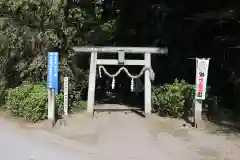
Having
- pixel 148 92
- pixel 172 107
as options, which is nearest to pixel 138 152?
pixel 172 107

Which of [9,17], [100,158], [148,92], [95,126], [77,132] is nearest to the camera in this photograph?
[100,158]

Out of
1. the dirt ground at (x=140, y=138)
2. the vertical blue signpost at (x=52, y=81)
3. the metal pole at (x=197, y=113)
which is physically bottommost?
the dirt ground at (x=140, y=138)

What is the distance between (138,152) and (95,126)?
3.49 metres

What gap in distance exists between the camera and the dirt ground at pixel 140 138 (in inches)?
401

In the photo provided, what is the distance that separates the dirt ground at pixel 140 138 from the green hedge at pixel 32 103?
49cm

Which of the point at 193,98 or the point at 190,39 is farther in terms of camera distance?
the point at 190,39

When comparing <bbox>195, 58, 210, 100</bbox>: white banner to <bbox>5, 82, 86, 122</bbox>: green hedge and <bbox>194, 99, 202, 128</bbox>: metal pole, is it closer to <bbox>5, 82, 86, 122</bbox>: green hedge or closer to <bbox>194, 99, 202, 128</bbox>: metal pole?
<bbox>194, 99, 202, 128</bbox>: metal pole

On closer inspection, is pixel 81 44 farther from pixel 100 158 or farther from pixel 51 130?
pixel 100 158

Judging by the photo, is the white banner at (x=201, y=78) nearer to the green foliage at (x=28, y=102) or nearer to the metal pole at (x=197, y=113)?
the metal pole at (x=197, y=113)

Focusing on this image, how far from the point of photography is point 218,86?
1659 centimetres

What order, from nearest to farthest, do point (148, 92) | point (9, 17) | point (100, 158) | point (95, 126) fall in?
point (100, 158)
point (95, 126)
point (148, 92)
point (9, 17)

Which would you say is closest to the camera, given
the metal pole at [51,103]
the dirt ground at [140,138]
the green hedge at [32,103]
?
the dirt ground at [140,138]

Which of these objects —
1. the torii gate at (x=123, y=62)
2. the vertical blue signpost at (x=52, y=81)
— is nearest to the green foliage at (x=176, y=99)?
the torii gate at (x=123, y=62)

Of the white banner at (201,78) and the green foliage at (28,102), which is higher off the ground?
the white banner at (201,78)
